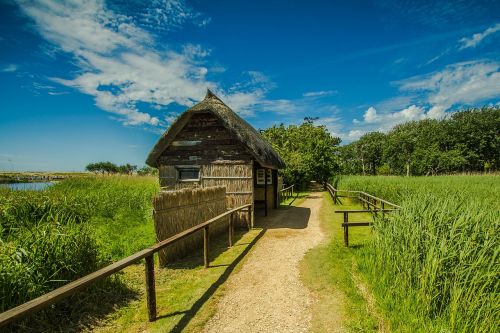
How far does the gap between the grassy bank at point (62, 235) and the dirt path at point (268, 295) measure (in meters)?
2.06

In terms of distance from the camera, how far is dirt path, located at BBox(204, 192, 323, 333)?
12.4 feet

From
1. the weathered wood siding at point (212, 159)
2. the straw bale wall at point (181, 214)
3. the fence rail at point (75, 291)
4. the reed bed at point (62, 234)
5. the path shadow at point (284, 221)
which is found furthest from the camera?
the weathered wood siding at point (212, 159)

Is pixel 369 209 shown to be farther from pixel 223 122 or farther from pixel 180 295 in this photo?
pixel 180 295

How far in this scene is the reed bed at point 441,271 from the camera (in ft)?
10.3

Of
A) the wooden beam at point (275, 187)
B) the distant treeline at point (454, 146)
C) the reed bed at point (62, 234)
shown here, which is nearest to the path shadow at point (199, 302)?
the reed bed at point (62, 234)

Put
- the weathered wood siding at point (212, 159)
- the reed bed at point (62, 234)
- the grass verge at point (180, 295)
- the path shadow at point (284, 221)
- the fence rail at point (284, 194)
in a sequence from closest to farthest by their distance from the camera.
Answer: the reed bed at point (62, 234) < the grass verge at point (180, 295) < the path shadow at point (284, 221) < the weathered wood siding at point (212, 159) < the fence rail at point (284, 194)

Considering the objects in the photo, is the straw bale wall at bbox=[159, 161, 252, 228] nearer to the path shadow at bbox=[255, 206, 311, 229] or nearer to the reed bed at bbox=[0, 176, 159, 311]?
the path shadow at bbox=[255, 206, 311, 229]

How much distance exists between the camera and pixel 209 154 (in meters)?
11.1

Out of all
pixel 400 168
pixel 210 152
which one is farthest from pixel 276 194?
pixel 400 168

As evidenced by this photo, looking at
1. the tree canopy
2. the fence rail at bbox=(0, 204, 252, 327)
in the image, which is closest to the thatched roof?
the fence rail at bbox=(0, 204, 252, 327)

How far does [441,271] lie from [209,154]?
29.1ft

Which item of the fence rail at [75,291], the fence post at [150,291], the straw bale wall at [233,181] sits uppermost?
the straw bale wall at [233,181]

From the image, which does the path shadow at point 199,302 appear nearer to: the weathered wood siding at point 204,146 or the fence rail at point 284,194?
the weathered wood siding at point 204,146

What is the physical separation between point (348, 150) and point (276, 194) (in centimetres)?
7363
